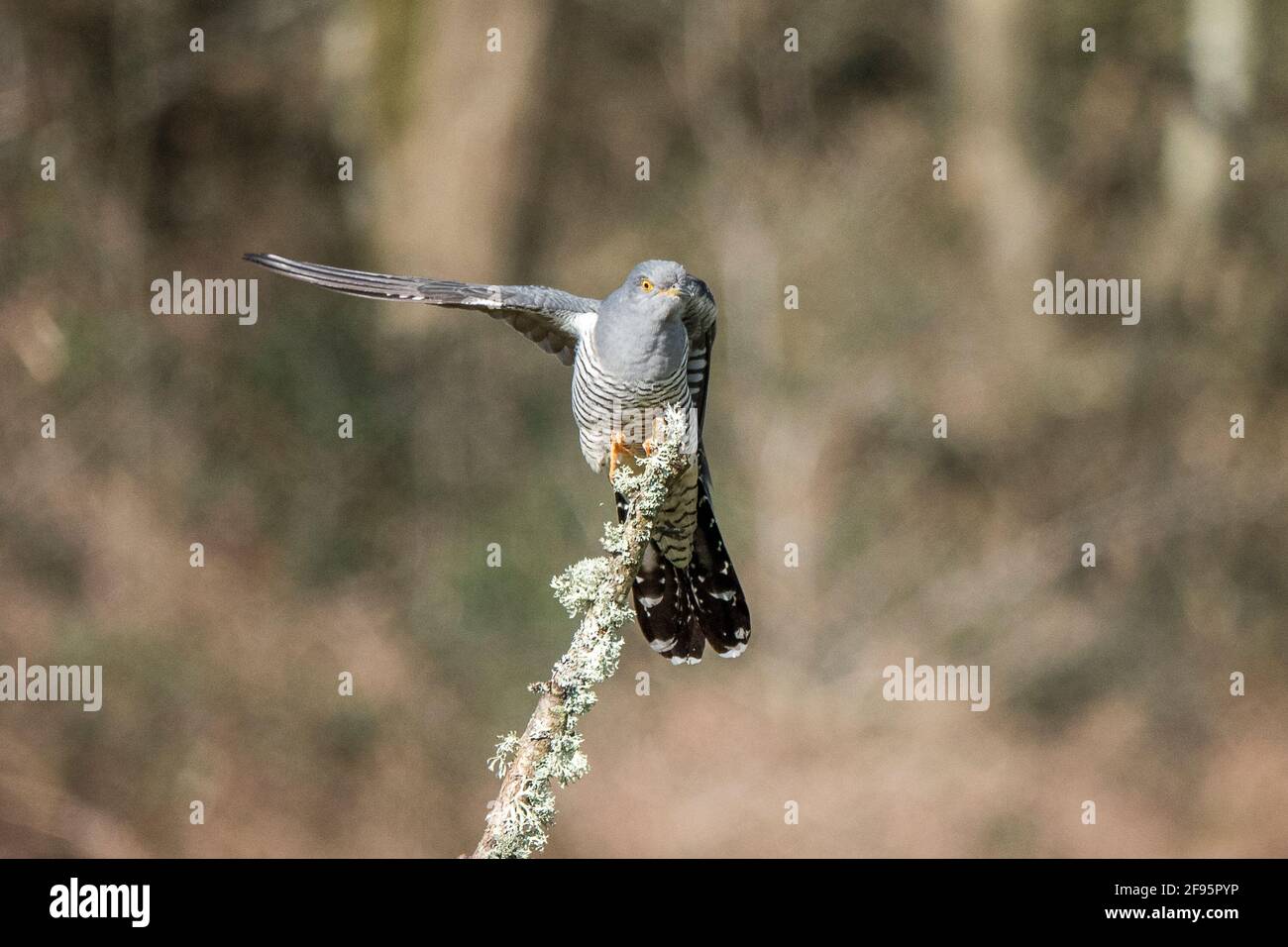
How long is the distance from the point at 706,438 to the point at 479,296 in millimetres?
6864

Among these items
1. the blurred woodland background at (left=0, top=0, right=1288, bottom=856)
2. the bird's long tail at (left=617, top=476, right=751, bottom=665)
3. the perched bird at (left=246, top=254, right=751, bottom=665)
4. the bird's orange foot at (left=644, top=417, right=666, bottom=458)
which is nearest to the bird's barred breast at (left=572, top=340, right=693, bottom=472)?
the perched bird at (left=246, top=254, right=751, bottom=665)

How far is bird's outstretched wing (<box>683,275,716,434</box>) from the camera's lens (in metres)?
4.52

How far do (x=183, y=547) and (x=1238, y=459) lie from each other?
8.66 m

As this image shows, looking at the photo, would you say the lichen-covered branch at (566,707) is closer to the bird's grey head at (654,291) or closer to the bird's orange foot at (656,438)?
the bird's orange foot at (656,438)

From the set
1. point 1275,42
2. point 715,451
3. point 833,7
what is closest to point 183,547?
point 715,451

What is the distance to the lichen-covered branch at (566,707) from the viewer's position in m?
2.82

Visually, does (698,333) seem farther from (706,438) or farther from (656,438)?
(706,438)

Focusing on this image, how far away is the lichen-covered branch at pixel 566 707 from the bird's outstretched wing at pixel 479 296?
1.03m

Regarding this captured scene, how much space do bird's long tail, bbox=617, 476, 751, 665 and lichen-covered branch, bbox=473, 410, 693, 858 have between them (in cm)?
104

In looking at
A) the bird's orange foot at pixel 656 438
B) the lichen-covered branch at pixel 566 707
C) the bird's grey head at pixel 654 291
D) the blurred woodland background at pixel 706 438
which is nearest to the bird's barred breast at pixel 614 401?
the bird's orange foot at pixel 656 438

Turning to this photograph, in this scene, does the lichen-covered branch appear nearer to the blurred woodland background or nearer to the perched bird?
the perched bird

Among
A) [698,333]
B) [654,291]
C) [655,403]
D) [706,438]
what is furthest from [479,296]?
[706,438]

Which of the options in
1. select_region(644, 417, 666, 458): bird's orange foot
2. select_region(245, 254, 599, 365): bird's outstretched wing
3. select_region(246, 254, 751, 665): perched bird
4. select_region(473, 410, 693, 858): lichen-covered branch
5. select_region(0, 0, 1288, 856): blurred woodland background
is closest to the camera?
select_region(473, 410, 693, 858): lichen-covered branch

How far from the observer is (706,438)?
10.9 m
